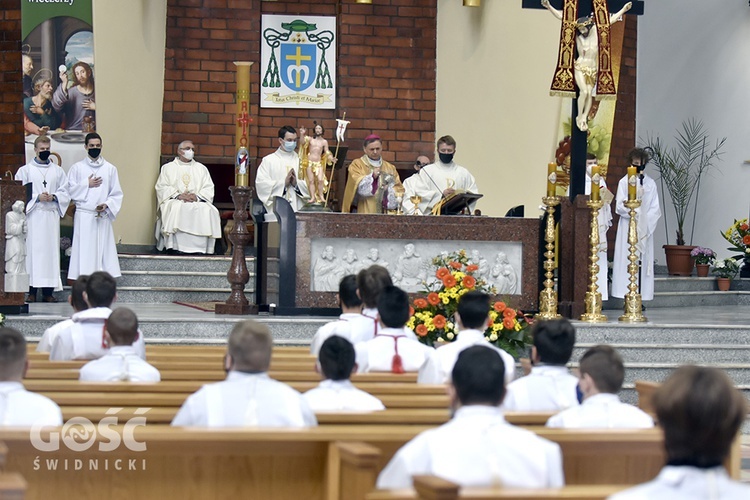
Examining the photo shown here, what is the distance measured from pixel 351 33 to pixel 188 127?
2.41 metres

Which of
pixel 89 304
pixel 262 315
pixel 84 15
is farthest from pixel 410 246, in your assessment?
pixel 84 15

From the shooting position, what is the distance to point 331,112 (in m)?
15.1

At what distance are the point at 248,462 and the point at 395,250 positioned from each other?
21.1 ft

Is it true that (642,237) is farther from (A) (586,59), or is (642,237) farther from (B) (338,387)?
(B) (338,387)

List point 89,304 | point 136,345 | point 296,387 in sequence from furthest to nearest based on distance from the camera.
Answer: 1. point 89,304
2. point 136,345
3. point 296,387

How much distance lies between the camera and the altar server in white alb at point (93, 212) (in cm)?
1202

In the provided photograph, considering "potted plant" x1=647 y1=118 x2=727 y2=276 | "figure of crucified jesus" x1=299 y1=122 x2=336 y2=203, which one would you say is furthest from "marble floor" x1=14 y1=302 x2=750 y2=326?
"potted plant" x1=647 y1=118 x2=727 y2=276

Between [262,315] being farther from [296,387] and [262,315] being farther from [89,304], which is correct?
[296,387]

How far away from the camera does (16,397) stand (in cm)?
380

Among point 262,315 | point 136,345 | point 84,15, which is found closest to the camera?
point 136,345

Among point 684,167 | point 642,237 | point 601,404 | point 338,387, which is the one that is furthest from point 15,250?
point 684,167

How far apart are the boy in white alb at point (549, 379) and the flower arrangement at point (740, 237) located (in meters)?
10.1

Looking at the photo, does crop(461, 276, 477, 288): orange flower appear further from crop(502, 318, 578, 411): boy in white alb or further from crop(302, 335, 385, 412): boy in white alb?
crop(302, 335, 385, 412): boy in white alb

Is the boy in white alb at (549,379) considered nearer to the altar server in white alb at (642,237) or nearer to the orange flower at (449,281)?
the orange flower at (449,281)
